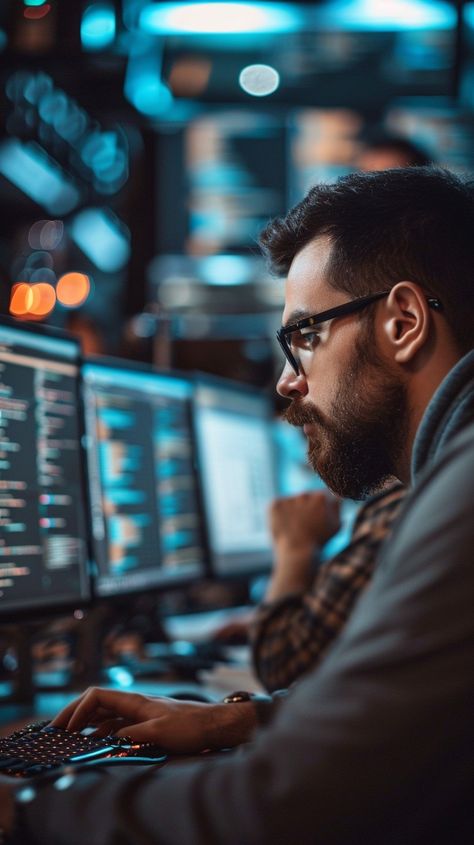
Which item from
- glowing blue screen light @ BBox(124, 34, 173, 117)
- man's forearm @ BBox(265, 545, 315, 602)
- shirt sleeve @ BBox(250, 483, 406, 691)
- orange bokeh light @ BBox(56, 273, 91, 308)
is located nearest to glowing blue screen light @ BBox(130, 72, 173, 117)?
glowing blue screen light @ BBox(124, 34, 173, 117)

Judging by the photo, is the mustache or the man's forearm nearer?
the mustache

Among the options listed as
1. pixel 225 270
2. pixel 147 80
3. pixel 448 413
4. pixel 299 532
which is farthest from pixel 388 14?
pixel 448 413

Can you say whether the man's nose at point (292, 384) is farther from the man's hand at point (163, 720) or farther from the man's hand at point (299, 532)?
the man's hand at point (299, 532)

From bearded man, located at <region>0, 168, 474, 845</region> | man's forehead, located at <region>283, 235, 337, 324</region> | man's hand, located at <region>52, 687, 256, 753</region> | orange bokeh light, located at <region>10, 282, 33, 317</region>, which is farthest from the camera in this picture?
orange bokeh light, located at <region>10, 282, 33, 317</region>

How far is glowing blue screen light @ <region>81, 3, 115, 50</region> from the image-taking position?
7.78 feet

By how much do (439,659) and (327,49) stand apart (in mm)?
2396

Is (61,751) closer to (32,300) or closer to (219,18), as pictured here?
(219,18)

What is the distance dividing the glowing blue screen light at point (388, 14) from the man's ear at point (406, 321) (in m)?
1.66

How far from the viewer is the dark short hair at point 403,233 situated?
1.07 meters

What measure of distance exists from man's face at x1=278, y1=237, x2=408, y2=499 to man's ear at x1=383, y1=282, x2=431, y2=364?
23mm

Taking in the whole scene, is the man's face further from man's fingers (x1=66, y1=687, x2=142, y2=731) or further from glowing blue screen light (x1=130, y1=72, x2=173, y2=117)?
glowing blue screen light (x1=130, y1=72, x2=173, y2=117)

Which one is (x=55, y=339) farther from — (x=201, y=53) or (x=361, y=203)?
(x=201, y=53)

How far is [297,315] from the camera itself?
44.6 inches

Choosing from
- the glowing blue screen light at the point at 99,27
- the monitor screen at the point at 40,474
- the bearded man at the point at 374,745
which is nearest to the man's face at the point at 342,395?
the bearded man at the point at 374,745
